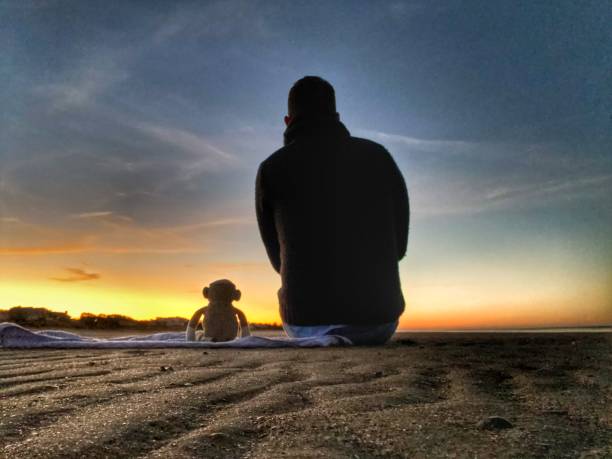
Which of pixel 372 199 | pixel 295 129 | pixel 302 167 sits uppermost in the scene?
pixel 295 129

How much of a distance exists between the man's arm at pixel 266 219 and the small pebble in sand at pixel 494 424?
3712 millimetres

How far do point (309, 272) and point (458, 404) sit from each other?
2.93 meters

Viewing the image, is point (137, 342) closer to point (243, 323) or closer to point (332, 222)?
point (243, 323)

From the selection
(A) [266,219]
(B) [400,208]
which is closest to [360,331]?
(B) [400,208]

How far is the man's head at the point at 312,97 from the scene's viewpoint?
4.95m

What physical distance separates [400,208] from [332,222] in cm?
86

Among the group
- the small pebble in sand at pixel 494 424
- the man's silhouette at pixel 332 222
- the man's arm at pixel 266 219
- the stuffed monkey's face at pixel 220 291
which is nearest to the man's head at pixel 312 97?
the man's silhouette at pixel 332 222

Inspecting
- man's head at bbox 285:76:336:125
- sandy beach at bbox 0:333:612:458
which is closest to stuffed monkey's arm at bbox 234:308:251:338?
man's head at bbox 285:76:336:125

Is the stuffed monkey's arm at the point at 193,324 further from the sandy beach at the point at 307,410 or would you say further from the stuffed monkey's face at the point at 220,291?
the sandy beach at the point at 307,410

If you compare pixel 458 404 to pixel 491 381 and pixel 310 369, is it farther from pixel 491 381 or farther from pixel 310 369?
pixel 310 369

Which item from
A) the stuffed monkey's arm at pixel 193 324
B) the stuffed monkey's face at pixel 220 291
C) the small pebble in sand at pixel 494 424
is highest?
the stuffed monkey's face at pixel 220 291

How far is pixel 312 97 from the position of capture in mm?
4926

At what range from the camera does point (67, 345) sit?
4145mm

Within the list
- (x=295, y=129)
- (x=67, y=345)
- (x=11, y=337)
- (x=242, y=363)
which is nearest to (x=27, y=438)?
(x=242, y=363)
